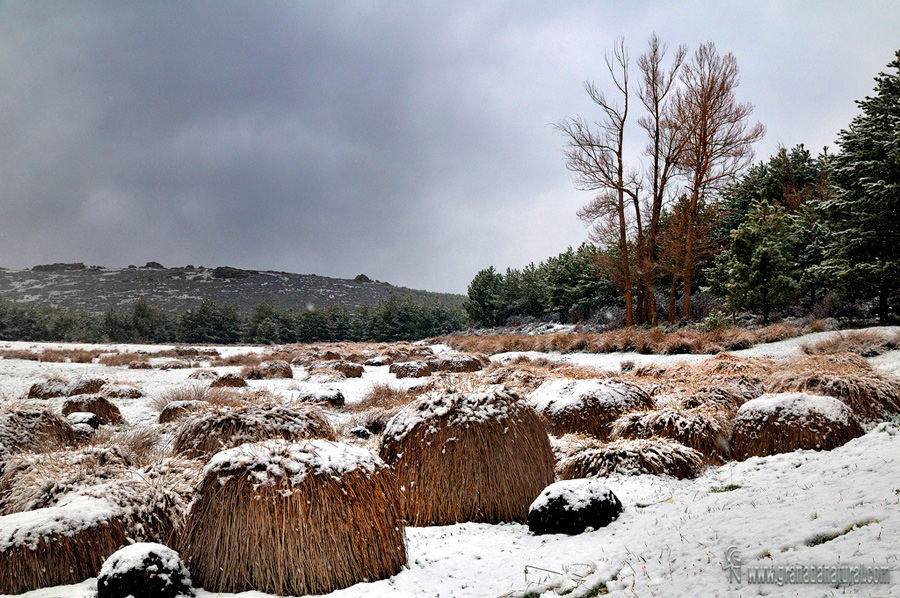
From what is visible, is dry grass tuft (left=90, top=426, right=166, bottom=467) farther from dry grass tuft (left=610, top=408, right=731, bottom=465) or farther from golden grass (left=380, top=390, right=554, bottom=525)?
dry grass tuft (left=610, top=408, right=731, bottom=465)

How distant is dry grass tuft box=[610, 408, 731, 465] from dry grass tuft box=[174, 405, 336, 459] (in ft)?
11.8

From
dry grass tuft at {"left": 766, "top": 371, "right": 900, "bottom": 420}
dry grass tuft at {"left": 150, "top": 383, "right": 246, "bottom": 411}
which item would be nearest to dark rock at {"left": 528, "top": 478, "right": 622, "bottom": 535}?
dry grass tuft at {"left": 766, "top": 371, "right": 900, "bottom": 420}

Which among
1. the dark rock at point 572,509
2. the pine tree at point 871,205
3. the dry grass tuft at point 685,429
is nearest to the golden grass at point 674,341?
the pine tree at point 871,205

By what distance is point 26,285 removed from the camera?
99250 millimetres

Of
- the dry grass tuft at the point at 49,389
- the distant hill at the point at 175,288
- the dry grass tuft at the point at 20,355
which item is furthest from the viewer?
the distant hill at the point at 175,288

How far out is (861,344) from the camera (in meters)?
9.40

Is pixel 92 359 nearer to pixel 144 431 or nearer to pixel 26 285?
pixel 144 431

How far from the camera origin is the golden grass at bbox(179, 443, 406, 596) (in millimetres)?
2799

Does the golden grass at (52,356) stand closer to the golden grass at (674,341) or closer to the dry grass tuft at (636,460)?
the golden grass at (674,341)

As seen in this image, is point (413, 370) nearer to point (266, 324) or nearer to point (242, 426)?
point (242, 426)

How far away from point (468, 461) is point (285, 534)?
5.74ft

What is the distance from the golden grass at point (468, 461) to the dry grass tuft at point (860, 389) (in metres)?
4.01

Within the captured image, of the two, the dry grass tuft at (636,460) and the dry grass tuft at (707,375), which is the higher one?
the dry grass tuft at (707,375)

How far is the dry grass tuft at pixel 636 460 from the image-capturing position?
4.93 m
